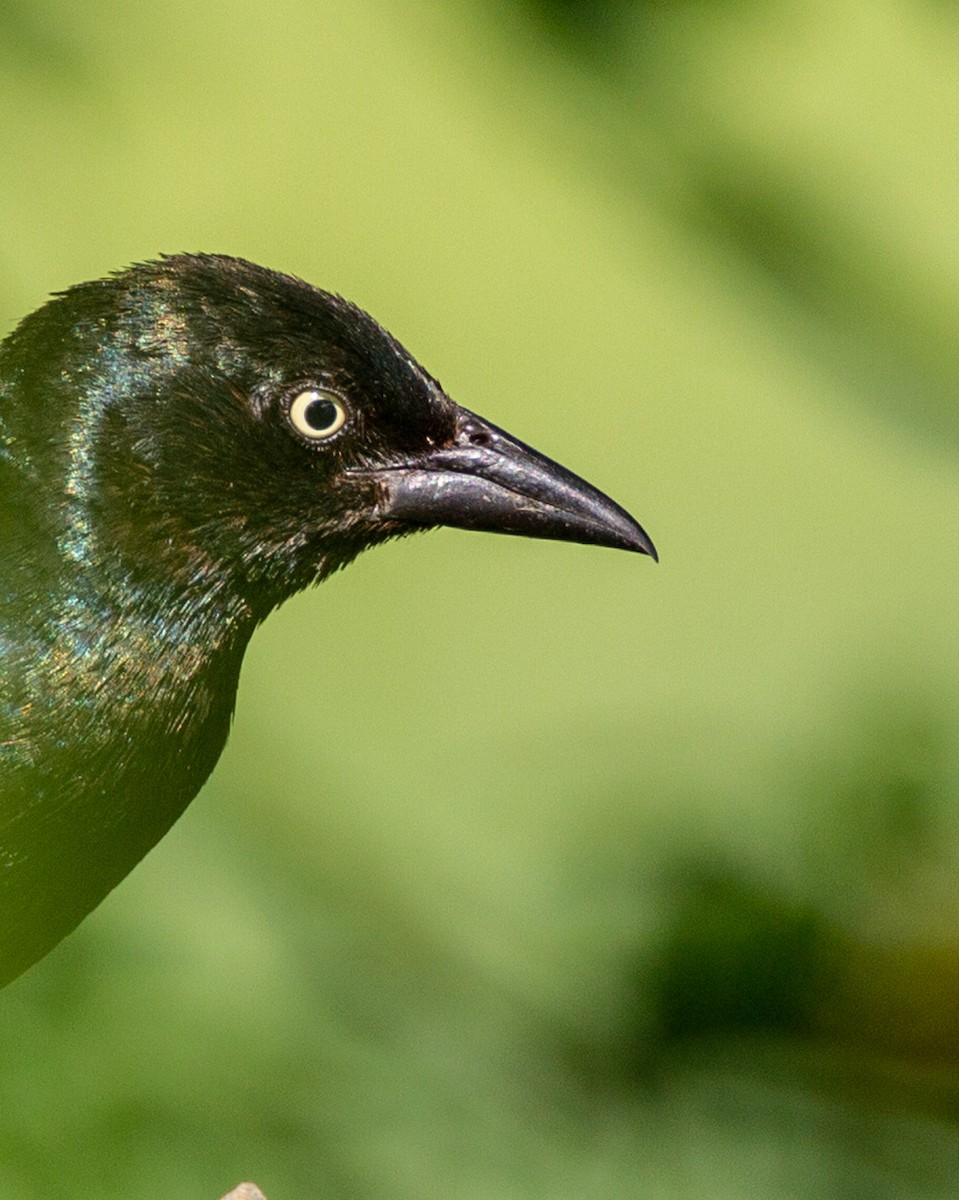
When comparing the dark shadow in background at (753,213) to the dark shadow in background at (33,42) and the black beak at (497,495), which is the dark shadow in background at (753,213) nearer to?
the black beak at (497,495)

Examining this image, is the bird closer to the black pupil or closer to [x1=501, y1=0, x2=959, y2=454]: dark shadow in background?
the black pupil

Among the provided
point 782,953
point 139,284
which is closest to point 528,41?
point 139,284

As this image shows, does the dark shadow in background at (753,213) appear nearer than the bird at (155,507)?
Yes

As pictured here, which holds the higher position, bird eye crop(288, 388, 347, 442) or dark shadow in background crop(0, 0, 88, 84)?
dark shadow in background crop(0, 0, 88, 84)

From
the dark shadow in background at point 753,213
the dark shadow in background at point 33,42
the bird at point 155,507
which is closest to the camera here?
the dark shadow in background at point 753,213

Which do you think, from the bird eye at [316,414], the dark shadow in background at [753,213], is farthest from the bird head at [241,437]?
the dark shadow in background at [753,213]

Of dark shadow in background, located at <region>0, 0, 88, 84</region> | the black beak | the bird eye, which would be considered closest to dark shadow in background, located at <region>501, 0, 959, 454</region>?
the black beak

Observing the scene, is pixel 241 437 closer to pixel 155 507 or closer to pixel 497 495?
pixel 155 507
